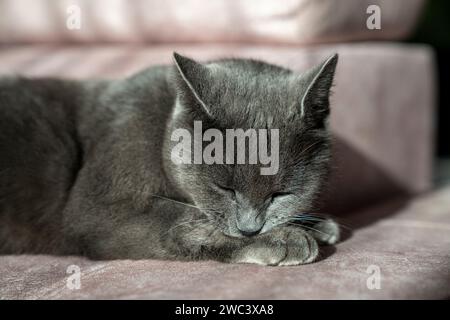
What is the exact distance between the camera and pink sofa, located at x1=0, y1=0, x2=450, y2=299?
1.24m

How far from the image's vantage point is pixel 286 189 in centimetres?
133

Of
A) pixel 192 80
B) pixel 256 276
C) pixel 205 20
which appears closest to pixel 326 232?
pixel 256 276

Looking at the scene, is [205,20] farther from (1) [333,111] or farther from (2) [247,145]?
(2) [247,145]

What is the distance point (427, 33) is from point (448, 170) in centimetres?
85

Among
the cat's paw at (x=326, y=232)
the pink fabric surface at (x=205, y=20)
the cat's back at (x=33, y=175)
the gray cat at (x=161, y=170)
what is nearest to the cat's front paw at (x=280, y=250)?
the gray cat at (x=161, y=170)

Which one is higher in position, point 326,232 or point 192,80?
point 192,80

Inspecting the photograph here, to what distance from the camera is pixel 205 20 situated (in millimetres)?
2051

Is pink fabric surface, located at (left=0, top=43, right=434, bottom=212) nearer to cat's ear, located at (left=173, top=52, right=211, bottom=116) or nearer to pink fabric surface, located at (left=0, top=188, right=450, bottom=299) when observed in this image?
pink fabric surface, located at (left=0, top=188, right=450, bottom=299)

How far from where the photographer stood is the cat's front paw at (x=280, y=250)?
1.29 metres

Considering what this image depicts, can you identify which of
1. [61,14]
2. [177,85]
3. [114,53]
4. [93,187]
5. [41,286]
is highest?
[61,14]

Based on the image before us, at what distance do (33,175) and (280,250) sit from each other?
707mm

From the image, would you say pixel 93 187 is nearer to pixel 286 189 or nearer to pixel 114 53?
pixel 286 189
